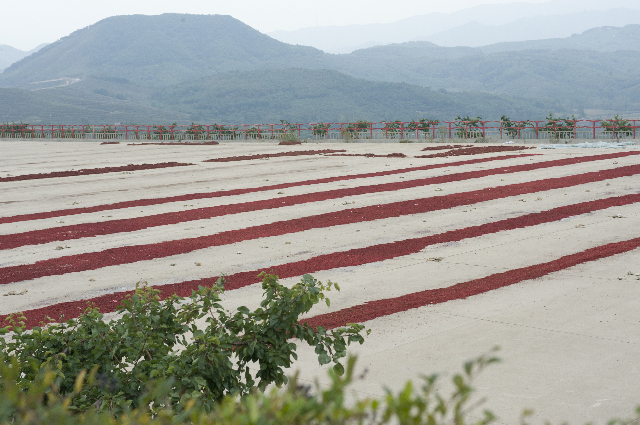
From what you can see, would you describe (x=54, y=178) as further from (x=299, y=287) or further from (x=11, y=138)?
(x=11, y=138)

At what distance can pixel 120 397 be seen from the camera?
4.33 meters

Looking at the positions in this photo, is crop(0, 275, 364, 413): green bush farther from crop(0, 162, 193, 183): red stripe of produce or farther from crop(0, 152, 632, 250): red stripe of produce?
crop(0, 162, 193, 183): red stripe of produce

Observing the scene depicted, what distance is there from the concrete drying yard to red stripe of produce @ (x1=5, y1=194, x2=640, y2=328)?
1.9 inches

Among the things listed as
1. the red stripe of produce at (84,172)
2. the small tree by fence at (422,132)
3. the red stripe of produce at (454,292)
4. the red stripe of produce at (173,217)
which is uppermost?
the small tree by fence at (422,132)

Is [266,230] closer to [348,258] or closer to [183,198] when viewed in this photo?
[348,258]

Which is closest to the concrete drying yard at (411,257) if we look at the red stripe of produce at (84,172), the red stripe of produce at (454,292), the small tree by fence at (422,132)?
the red stripe of produce at (454,292)

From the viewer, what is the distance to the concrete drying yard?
645cm

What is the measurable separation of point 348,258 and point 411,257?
1087 mm

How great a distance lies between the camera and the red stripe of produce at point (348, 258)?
30.0 ft

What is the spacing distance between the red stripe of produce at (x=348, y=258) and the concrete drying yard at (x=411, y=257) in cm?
5

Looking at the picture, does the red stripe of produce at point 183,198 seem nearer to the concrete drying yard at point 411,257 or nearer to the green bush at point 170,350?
the concrete drying yard at point 411,257

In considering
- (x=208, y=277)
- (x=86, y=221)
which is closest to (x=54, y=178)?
(x=86, y=221)

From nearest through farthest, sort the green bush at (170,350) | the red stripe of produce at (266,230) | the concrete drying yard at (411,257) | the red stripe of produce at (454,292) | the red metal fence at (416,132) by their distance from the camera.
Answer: the green bush at (170,350)
the concrete drying yard at (411,257)
the red stripe of produce at (454,292)
the red stripe of produce at (266,230)
the red metal fence at (416,132)

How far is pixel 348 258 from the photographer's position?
11.5 metres
